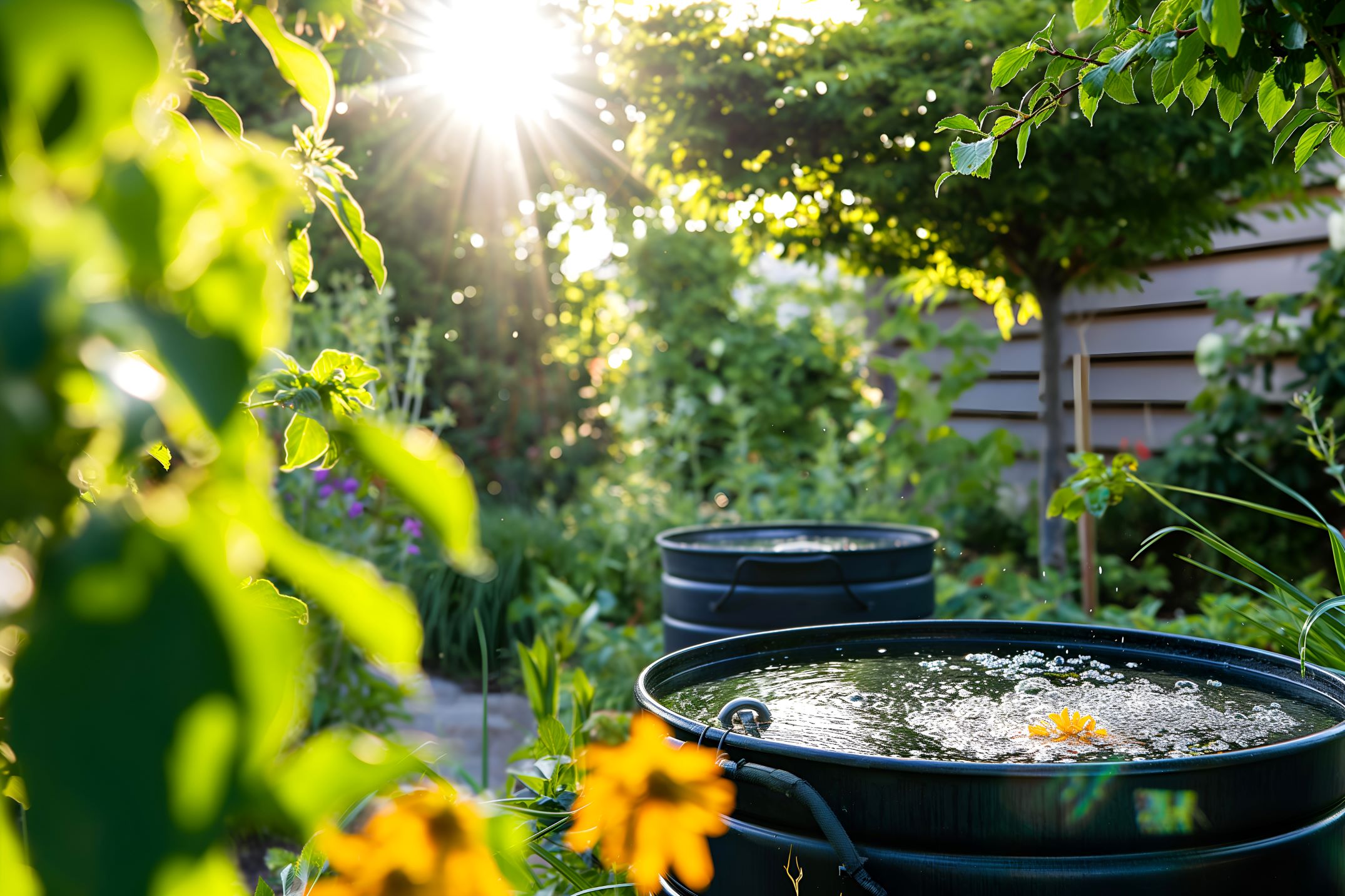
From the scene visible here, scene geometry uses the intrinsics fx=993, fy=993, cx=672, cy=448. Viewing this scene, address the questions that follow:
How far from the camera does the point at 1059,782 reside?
0.81 meters

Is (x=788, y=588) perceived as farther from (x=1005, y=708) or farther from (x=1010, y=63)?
(x=1010, y=63)

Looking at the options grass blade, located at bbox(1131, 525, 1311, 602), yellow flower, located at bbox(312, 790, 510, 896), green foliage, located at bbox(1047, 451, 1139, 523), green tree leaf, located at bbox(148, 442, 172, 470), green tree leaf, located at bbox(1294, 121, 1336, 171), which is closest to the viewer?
yellow flower, located at bbox(312, 790, 510, 896)

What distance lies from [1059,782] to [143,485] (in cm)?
75

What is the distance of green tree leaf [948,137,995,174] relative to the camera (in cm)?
102

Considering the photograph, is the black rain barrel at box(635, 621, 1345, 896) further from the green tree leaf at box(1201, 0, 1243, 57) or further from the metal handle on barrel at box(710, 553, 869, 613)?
the metal handle on barrel at box(710, 553, 869, 613)

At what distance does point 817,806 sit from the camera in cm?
85

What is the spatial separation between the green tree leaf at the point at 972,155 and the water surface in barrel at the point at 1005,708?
23.1 inches

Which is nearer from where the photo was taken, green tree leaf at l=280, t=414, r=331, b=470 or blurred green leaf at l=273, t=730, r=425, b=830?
blurred green leaf at l=273, t=730, r=425, b=830

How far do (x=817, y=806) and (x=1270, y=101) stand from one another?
864mm

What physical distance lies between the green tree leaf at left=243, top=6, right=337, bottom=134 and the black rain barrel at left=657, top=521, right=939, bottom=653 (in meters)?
1.66

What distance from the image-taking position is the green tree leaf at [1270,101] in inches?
41.1

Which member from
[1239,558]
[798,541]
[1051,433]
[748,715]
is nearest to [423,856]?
[748,715]

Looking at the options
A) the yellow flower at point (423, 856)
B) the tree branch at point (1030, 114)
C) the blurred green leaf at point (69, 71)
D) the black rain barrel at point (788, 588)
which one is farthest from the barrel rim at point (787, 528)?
the blurred green leaf at point (69, 71)

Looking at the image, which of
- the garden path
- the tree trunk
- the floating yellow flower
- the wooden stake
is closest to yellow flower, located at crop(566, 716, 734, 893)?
the floating yellow flower
